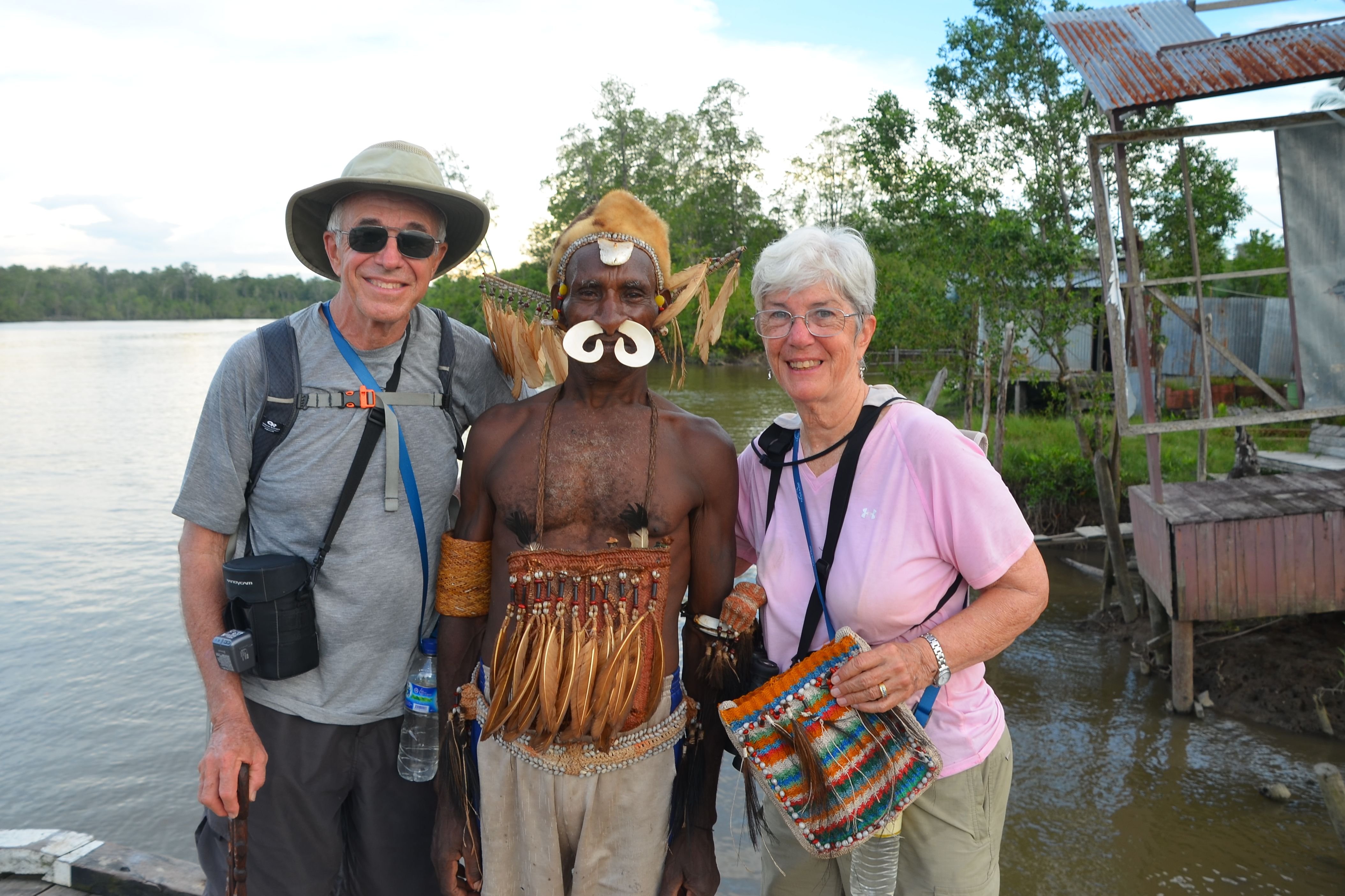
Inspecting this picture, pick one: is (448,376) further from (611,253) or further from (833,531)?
(833,531)

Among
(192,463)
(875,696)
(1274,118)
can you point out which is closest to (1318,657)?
(1274,118)

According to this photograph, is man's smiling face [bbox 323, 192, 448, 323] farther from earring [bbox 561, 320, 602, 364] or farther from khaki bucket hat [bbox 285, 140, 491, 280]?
earring [bbox 561, 320, 602, 364]

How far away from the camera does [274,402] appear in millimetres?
2463

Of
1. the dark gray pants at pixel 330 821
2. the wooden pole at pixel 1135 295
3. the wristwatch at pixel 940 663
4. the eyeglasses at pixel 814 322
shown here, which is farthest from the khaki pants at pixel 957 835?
the wooden pole at pixel 1135 295

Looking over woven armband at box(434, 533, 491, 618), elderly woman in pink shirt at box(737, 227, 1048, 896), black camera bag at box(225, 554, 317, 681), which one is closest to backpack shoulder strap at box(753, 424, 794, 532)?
elderly woman in pink shirt at box(737, 227, 1048, 896)

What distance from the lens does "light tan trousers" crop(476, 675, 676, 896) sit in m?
2.32

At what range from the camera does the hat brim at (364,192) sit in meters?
2.56

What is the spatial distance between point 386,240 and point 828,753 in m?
1.85

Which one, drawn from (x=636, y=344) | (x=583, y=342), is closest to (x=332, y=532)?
(x=583, y=342)

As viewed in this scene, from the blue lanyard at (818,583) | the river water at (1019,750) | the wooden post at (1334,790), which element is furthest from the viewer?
the river water at (1019,750)

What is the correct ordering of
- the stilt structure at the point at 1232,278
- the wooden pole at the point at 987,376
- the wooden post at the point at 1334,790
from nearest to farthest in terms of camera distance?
the wooden post at the point at 1334,790, the stilt structure at the point at 1232,278, the wooden pole at the point at 987,376

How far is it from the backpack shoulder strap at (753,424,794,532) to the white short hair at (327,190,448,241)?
3.94 feet

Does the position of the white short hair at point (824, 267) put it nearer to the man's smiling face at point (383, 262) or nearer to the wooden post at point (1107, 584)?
the man's smiling face at point (383, 262)

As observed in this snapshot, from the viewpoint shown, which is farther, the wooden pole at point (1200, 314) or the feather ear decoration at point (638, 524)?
the wooden pole at point (1200, 314)
